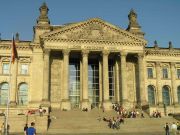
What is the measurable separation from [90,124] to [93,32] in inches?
811

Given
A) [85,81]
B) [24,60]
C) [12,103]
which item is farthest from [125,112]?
[24,60]

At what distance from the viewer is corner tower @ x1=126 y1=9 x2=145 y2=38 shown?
64506mm

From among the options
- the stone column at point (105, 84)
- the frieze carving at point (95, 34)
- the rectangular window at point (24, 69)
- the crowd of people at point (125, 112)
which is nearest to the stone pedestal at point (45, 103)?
the rectangular window at point (24, 69)

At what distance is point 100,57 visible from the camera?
62.1m

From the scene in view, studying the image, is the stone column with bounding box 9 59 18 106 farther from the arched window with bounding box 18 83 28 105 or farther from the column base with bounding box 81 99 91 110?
the column base with bounding box 81 99 91 110

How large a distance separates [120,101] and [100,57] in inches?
360

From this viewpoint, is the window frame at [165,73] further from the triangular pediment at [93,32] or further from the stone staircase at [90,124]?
the stone staircase at [90,124]

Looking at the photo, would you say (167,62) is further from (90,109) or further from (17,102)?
(17,102)

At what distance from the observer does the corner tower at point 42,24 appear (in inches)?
2411

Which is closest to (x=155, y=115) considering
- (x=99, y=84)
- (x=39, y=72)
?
(x=99, y=84)

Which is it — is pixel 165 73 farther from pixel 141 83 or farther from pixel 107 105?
pixel 107 105

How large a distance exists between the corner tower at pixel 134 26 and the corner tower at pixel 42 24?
54.1ft

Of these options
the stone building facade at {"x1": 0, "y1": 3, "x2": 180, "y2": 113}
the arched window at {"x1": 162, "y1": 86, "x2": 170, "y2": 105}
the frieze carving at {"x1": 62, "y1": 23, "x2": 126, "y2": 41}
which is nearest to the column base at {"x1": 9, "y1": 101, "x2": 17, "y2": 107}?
the stone building facade at {"x1": 0, "y1": 3, "x2": 180, "y2": 113}

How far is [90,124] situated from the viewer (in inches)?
1785
